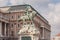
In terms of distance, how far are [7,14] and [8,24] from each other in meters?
3.28

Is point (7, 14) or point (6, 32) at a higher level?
point (7, 14)

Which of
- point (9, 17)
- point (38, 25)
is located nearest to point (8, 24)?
point (9, 17)

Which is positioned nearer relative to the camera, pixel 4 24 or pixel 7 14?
pixel 4 24

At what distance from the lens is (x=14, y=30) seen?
71.7 metres

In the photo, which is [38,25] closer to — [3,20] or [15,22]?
[15,22]

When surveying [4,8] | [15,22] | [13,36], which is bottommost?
[13,36]

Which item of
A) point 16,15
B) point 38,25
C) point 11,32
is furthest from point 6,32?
point 38,25

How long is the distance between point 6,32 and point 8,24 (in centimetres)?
275

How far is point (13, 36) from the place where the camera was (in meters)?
71.3

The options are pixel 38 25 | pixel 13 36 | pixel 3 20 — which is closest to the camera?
pixel 3 20

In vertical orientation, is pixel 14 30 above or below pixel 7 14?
below

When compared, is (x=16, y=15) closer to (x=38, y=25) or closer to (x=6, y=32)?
(x=6, y=32)

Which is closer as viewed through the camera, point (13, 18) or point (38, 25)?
point (13, 18)

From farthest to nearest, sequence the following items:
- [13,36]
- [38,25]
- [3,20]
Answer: [38,25], [13,36], [3,20]
